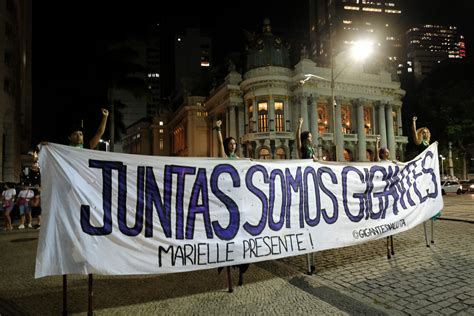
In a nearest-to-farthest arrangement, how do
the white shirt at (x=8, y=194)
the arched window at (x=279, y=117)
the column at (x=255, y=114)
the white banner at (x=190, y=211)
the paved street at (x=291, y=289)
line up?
the white banner at (x=190, y=211) < the paved street at (x=291, y=289) < the white shirt at (x=8, y=194) < the column at (x=255, y=114) < the arched window at (x=279, y=117)

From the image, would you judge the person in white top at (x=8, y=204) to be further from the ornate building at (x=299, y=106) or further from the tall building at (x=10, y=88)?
the ornate building at (x=299, y=106)

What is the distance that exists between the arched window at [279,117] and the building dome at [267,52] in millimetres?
5724

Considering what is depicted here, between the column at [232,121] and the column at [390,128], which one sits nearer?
the column at [232,121]

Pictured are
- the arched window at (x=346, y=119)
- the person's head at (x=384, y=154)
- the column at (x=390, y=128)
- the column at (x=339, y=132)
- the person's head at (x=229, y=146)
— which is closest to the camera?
the person's head at (x=229, y=146)

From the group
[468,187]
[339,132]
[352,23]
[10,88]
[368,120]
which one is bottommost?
[468,187]

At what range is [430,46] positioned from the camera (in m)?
164

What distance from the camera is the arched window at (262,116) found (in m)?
44.8

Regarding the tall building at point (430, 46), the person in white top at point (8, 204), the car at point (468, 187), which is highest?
the tall building at point (430, 46)

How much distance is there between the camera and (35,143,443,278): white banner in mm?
3994

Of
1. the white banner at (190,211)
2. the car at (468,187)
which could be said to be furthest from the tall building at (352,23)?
the white banner at (190,211)

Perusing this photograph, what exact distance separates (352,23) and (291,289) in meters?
148

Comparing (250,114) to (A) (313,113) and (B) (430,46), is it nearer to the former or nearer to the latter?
(A) (313,113)

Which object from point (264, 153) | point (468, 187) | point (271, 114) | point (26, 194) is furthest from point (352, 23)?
point (26, 194)

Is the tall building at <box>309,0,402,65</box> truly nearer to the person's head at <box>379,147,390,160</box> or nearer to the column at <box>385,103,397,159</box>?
the column at <box>385,103,397,159</box>
